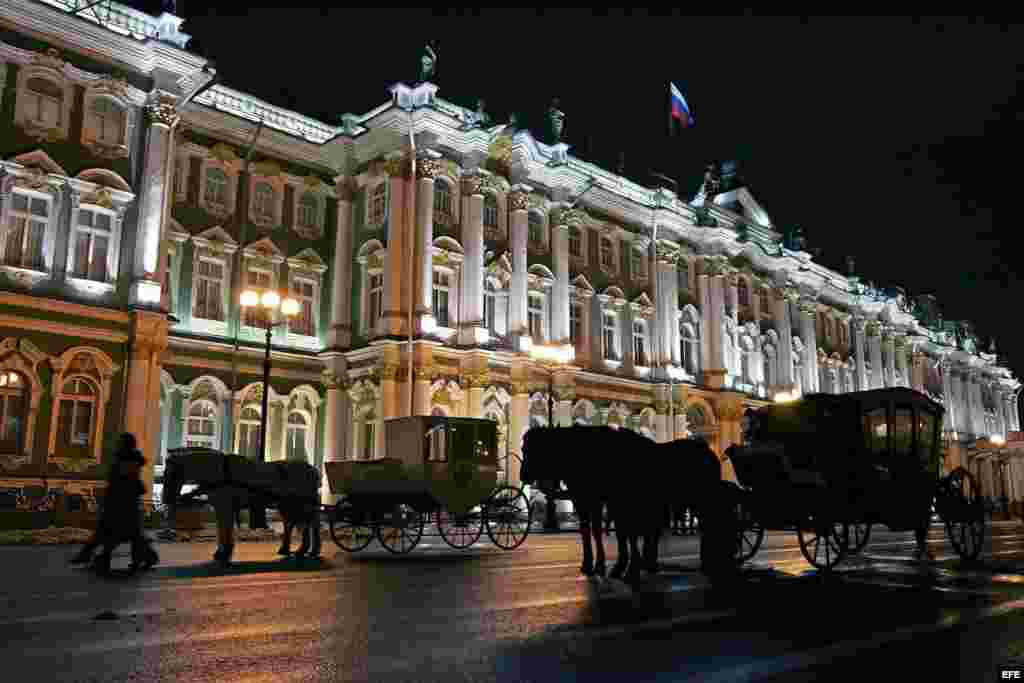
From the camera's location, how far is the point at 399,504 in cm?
1611

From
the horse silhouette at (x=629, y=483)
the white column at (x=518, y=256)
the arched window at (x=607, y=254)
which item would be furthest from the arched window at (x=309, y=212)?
the horse silhouette at (x=629, y=483)

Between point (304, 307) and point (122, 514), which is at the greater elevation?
point (304, 307)

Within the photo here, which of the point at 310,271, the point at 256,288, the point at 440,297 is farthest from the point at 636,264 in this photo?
the point at 256,288

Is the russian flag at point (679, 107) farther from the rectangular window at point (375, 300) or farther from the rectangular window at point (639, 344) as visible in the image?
the rectangular window at point (375, 300)

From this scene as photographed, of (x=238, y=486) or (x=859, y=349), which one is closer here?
(x=238, y=486)

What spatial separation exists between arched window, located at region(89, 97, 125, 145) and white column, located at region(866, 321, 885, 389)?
162 ft

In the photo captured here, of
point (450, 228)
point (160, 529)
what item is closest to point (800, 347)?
point (450, 228)

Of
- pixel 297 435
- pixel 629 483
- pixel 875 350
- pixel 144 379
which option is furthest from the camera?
pixel 875 350

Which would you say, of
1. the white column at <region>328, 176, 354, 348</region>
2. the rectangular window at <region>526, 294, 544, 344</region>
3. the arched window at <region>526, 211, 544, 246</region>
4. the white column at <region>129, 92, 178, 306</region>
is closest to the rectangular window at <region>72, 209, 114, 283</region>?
the white column at <region>129, 92, 178, 306</region>

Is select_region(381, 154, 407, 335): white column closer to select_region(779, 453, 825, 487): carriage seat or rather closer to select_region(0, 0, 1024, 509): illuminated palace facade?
select_region(0, 0, 1024, 509): illuminated palace facade

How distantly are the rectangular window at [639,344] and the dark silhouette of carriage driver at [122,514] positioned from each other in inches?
1259

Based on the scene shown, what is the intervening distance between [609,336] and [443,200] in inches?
433

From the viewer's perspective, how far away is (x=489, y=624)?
7066mm

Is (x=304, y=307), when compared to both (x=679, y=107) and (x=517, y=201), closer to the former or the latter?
Answer: (x=517, y=201)
